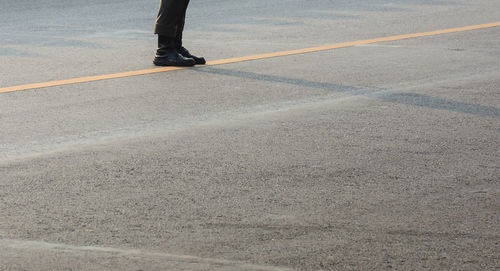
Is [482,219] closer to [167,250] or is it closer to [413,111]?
[167,250]

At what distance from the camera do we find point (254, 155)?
5.70 meters

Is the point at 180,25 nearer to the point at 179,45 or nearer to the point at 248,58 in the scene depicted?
the point at 179,45

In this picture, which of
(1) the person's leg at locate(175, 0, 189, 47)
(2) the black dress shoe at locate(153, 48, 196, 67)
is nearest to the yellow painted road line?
(2) the black dress shoe at locate(153, 48, 196, 67)

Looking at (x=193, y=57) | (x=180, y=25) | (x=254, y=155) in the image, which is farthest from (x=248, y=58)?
(x=254, y=155)

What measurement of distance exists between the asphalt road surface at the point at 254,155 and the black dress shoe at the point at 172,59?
16cm

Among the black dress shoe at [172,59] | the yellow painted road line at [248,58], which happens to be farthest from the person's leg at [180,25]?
the yellow painted road line at [248,58]

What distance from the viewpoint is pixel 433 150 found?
5820 mm

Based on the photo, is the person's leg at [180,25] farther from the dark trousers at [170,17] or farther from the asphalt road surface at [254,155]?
the asphalt road surface at [254,155]

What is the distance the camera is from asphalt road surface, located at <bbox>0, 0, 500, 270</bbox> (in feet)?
13.6

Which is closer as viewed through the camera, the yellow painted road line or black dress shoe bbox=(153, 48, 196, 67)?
the yellow painted road line

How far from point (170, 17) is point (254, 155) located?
3401 mm

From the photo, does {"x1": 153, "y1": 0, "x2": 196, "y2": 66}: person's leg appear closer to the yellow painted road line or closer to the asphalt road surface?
the yellow painted road line

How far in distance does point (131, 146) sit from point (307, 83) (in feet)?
7.99

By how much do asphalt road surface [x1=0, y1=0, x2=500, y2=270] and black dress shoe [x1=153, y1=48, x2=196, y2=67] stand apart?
0.16 metres
